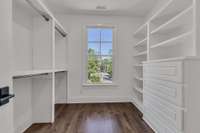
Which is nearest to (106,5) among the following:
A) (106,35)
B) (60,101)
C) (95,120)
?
(106,35)

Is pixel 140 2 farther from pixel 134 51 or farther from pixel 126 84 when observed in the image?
pixel 126 84

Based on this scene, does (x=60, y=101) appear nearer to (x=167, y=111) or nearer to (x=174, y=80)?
(x=167, y=111)

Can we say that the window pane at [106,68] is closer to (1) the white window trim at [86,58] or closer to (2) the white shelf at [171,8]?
(1) the white window trim at [86,58]

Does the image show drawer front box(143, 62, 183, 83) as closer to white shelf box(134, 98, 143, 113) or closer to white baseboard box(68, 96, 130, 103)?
white shelf box(134, 98, 143, 113)

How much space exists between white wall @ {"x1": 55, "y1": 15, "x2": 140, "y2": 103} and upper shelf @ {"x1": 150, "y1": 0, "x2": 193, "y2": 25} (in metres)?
1.49

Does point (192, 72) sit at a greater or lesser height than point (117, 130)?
greater

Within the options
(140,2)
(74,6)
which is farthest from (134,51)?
(74,6)

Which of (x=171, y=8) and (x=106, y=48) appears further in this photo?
(x=106, y=48)

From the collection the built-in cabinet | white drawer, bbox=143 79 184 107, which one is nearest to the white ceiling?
the built-in cabinet

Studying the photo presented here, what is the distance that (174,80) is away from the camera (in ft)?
6.04

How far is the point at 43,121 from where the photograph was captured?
112 inches

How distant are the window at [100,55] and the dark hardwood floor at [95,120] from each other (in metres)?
0.91

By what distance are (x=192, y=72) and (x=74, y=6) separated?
3.18 meters

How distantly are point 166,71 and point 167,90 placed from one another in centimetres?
24
